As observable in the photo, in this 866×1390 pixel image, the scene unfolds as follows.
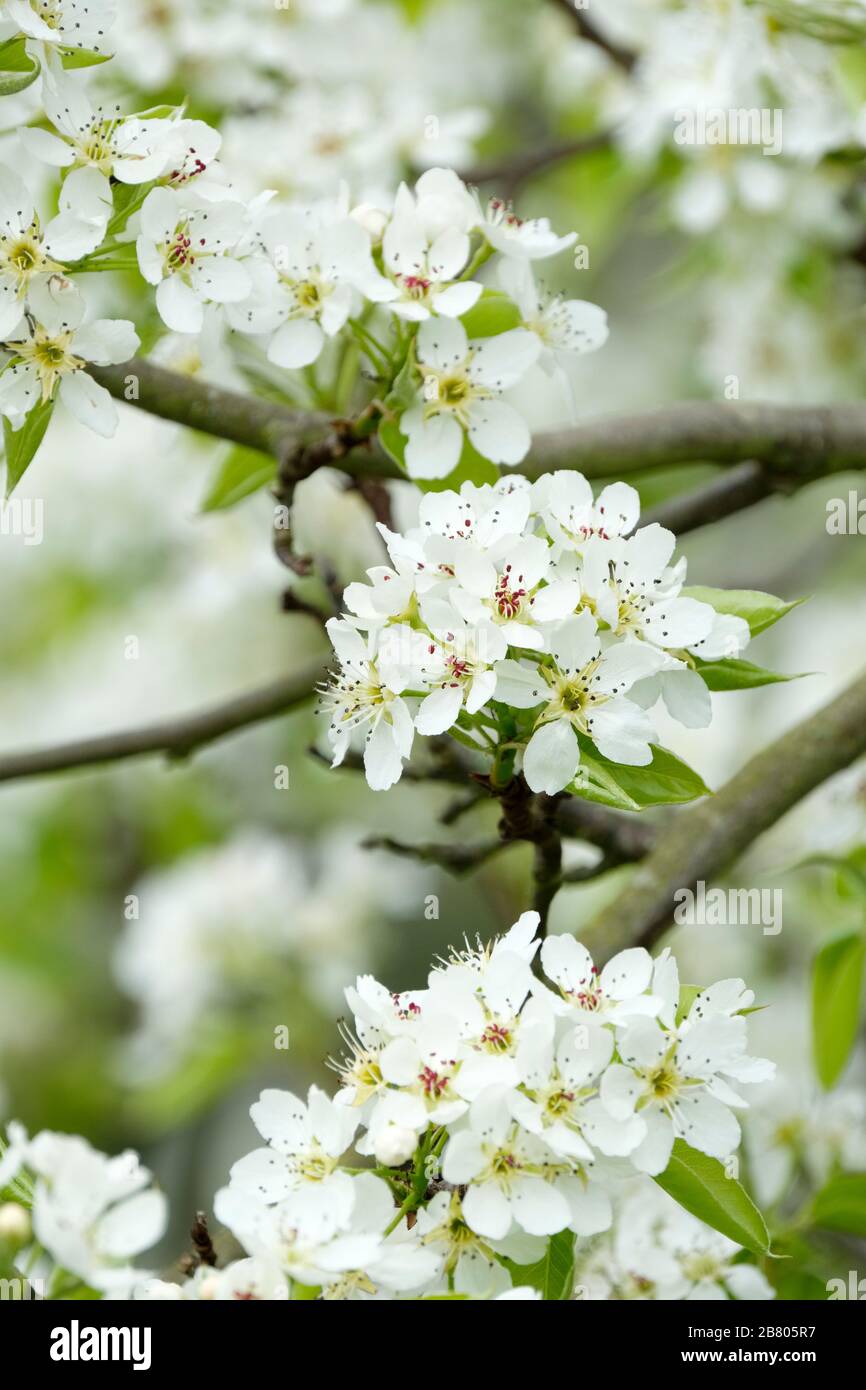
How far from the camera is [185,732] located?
1.82m

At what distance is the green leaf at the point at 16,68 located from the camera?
3.63ft

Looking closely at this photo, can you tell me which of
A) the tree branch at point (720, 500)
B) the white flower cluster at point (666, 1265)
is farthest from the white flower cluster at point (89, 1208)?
the tree branch at point (720, 500)

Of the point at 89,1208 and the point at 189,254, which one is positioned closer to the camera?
the point at 89,1208

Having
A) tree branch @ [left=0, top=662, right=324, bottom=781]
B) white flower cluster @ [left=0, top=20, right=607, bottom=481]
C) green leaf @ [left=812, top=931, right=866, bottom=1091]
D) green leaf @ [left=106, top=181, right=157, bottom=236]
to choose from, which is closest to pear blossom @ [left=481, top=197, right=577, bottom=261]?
white flower cluster @ [left=0, top=20, right=607, bottom=481]

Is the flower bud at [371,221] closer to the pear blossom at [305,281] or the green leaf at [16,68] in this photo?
the pear blossom at [305,281]

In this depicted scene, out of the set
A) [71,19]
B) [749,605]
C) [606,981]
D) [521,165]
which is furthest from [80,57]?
[521,165]

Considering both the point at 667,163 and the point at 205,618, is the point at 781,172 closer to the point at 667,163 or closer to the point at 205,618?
the point at 667,163

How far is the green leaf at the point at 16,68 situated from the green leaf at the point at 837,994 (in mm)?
1178

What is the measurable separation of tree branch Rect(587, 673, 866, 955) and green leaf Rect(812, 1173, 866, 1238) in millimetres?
291

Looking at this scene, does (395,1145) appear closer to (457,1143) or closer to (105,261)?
(457,1143)

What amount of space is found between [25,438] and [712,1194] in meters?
0.73

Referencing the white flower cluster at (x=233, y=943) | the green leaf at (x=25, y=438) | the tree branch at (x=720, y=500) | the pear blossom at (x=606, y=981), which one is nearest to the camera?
the pear blossom at (x=606, y=981)

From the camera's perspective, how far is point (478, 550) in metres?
1.02
